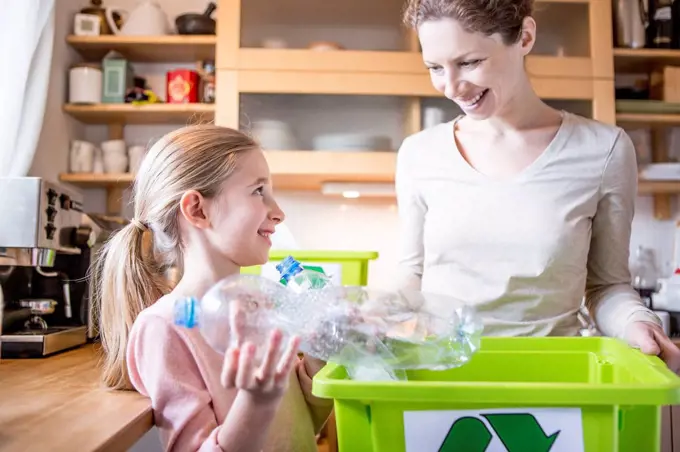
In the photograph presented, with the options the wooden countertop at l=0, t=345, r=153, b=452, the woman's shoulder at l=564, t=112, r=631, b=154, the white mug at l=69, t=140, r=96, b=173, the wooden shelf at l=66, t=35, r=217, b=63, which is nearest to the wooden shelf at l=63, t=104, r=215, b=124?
the white mug at l=69, t=140, r=96, b=173

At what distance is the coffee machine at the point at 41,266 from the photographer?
150 cm

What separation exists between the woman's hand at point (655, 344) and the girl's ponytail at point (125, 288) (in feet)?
2.05

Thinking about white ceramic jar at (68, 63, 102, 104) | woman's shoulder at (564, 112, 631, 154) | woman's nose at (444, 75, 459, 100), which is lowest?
woman's shoulder at (564, 112, 631, 154)

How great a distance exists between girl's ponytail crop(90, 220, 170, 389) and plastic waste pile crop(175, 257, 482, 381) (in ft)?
0.70

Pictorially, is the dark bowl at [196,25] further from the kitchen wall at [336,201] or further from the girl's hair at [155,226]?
the girl's hair at [155,226]

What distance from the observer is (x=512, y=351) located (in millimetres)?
828

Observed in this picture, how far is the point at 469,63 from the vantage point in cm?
104

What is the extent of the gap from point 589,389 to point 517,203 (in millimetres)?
566

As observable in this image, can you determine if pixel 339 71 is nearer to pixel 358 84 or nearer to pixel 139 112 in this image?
pixel 358 84

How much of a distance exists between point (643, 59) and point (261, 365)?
2279 millimetres

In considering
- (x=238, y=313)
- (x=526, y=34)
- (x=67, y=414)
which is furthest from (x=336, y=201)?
(x=238, y=313)

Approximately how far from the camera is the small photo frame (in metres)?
2.33

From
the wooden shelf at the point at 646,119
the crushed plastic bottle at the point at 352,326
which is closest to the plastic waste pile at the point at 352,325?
the crushed plastic bottle at the point at 352,326

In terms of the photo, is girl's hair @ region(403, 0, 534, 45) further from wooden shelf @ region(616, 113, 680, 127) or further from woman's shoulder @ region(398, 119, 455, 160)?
wooden shelf @ region(616, 113, 680, 127)
